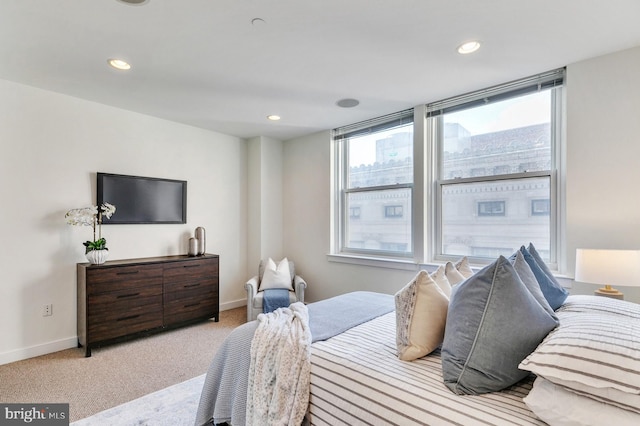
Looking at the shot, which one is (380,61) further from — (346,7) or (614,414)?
(614,414)

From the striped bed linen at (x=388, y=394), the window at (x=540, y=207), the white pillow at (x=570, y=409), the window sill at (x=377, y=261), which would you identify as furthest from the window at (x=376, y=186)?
the white pillow at (x=570, y=409)

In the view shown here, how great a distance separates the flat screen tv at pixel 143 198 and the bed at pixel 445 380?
2.50 meters

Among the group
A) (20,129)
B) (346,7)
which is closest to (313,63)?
(346,7)

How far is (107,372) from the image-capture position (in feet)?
8.46

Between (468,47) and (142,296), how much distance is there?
3.71m

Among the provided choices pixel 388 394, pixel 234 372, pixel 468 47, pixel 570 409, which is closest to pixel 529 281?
pixel 570 409

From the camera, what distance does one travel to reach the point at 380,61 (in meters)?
2.48

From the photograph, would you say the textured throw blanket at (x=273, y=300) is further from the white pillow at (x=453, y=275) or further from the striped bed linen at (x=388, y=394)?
the white pillow at (x=453, y=275)

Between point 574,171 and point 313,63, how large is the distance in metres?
2.29

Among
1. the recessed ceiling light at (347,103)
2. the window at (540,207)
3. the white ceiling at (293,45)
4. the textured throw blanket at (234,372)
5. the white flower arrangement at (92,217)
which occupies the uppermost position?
the white ceiling at (293,45)

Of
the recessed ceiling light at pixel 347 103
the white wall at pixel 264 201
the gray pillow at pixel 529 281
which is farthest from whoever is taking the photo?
the white wall at pixel 264 201

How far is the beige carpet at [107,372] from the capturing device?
221cm

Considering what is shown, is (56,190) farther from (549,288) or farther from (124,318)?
(549,288)

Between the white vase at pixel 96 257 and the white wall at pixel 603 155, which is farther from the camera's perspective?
the white vase at pixel 96 257
